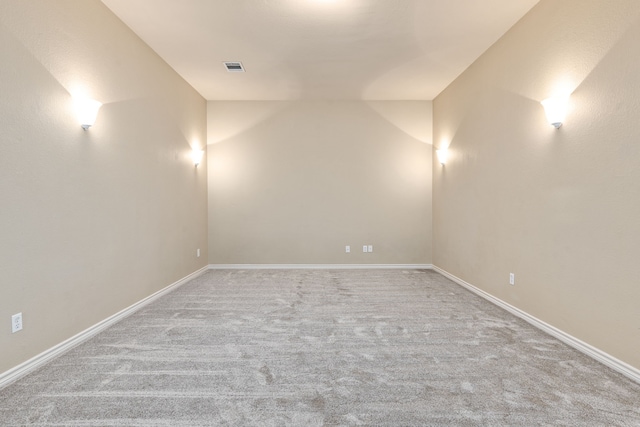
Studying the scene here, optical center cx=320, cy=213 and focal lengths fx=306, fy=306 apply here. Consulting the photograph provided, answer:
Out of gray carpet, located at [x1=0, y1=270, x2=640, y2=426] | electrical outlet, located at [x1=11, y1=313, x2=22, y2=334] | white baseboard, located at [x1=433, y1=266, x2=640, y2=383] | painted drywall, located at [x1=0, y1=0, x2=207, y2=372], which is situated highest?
painted drywall, located at [x1=0, y1=0, x2=207, y2=372]

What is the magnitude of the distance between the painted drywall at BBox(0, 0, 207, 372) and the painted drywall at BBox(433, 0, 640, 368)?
152 inches

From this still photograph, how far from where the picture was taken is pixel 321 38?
127 inches

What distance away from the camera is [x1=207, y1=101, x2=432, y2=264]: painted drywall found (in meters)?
5.25

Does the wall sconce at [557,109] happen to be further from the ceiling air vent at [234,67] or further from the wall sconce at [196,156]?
the wall sconce at [196,156]

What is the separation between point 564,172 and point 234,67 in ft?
12.1

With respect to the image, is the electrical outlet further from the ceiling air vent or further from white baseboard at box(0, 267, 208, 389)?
the ceiling air vent

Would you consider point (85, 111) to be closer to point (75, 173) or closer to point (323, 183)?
point (75, 173)

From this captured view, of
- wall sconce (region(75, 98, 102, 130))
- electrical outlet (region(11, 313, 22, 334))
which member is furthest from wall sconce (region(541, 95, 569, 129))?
electrical outlet (region(11, 313, 22, 334))

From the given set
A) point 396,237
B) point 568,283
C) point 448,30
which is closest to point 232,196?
point 396,237

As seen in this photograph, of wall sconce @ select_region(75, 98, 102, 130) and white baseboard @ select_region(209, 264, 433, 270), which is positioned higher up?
wall sconce @ select_region(75, 98, 102, 130)

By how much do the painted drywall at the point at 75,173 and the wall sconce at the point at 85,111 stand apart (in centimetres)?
5

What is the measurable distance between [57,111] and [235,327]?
2.19 meters

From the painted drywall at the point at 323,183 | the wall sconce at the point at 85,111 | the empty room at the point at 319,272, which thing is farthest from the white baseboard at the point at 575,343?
the wall sconce at the point at 85,111

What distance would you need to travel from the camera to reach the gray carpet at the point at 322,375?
1598mm
